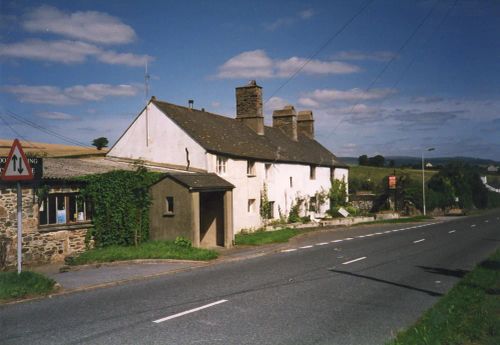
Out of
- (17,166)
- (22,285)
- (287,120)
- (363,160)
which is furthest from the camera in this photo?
(363,160)

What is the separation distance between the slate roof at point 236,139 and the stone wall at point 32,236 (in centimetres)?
911

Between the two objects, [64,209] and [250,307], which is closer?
[250,307]

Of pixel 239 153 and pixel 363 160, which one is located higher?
pixel 363 160

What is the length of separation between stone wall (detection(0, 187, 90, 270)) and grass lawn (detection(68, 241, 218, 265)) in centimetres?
90

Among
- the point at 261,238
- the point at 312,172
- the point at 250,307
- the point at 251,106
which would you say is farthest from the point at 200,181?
the point at 312,172

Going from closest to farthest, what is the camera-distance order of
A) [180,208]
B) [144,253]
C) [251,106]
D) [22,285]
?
[22,285] < [144,253] < [180,208] < [251,106]

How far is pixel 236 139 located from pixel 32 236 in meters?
16.4

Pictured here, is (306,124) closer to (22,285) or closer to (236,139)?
(236,139)

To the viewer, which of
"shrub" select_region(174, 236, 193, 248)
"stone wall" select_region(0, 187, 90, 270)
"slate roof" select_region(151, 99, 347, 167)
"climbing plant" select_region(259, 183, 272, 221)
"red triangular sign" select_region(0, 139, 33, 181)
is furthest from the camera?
"climbing plant" select_region(259, 183, 272, 221)

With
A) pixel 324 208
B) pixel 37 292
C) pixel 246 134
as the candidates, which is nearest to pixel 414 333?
pixel 37 292

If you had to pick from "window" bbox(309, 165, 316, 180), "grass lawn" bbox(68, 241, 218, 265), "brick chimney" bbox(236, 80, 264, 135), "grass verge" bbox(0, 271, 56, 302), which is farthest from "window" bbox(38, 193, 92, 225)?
"window" bbox(309, 165, 316, 180)

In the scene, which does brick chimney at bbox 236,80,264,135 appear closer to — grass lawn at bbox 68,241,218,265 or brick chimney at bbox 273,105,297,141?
brick chimney at bbox 273,105,297,141

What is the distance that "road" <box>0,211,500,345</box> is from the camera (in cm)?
738

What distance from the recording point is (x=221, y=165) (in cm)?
2606
